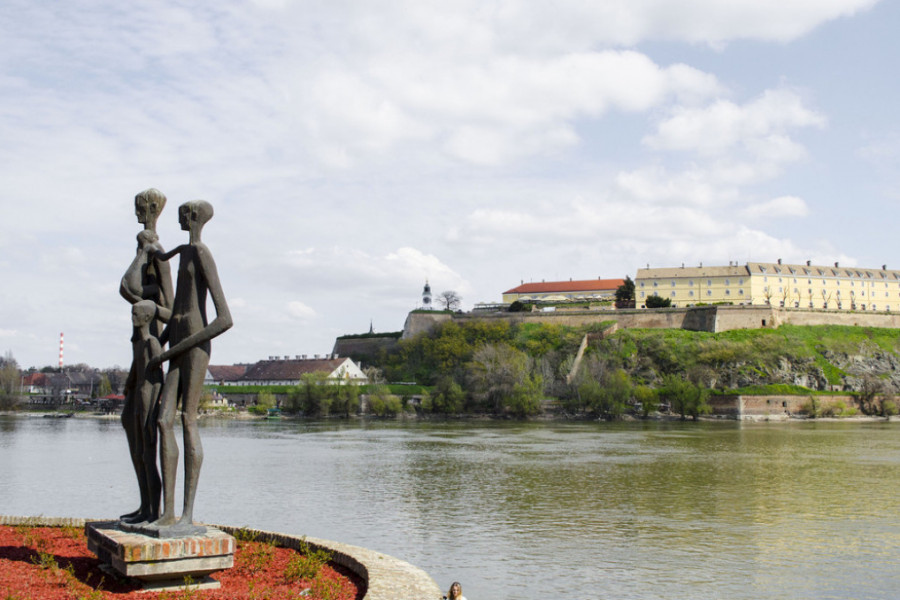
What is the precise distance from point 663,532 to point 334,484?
1276 centimetres

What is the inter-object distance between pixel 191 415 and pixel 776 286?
115 metres

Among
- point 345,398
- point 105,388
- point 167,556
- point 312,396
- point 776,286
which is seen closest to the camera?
point 167,556

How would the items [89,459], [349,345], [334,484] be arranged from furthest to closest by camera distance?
[349,345]
[89,459]
[334,484]

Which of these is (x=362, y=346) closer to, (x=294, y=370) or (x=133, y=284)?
(x=294, y=370)

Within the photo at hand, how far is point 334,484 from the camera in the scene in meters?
27.3

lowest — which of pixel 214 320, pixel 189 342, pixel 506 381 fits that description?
pixel 506 381

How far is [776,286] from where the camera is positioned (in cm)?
11306

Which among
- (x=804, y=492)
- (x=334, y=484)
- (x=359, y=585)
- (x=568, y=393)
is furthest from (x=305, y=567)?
(x=568, y=393)

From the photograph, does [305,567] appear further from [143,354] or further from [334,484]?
[334,484]

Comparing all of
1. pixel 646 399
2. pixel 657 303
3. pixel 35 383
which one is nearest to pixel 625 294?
pixel 657 303

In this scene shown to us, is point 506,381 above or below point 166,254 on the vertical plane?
below

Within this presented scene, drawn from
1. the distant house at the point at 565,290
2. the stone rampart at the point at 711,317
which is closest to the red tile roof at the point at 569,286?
the distant house at the point at 565,290

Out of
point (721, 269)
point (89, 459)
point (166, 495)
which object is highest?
point (721, 269)

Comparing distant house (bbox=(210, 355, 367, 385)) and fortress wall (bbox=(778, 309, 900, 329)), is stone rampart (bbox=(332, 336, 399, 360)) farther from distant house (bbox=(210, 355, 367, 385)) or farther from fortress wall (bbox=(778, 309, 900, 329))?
fortress wall (bbox=(778, 309, 900, 329))
